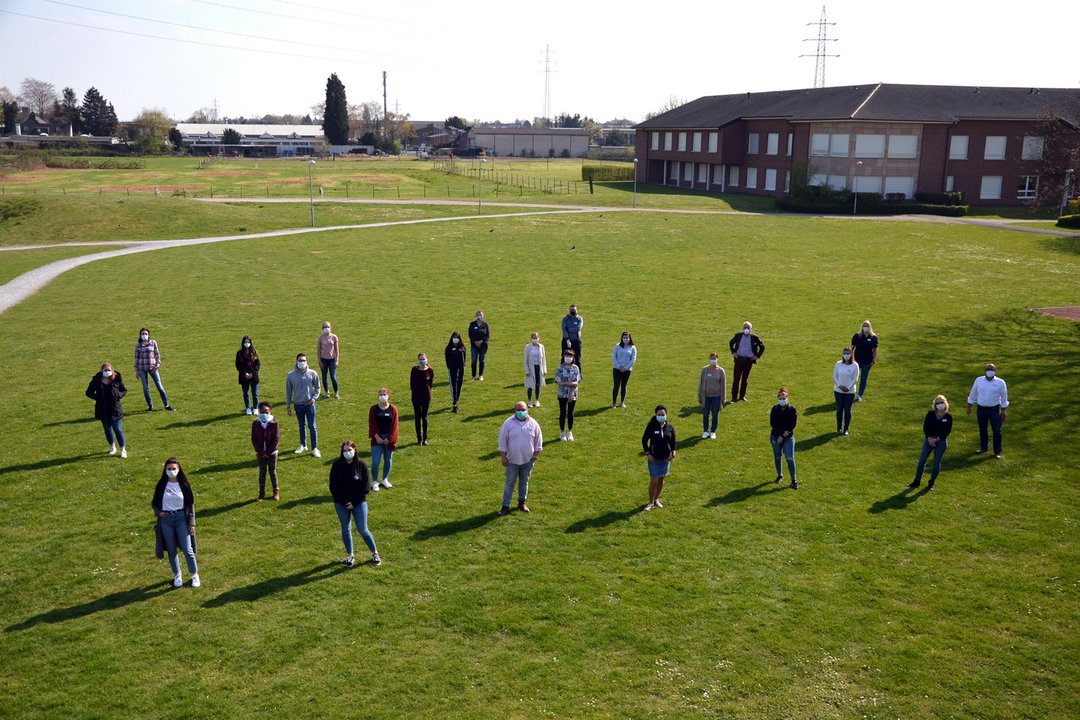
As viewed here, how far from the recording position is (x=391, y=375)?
2302 centimetres

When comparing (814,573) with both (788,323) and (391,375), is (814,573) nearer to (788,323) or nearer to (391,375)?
(391,375)

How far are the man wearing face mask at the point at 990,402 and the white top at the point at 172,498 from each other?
50.1ft

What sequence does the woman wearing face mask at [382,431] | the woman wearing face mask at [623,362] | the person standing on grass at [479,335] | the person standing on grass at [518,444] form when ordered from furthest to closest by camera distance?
the person standing on grass at [479,335] → the woman wearing face mask at [623,362] → the woman wearing face mask at [382,431] → the person standing on grass at [518,444]

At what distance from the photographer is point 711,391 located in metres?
18.1

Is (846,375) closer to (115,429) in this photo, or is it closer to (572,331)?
(572,331)

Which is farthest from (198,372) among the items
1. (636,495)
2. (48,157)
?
(48,157)

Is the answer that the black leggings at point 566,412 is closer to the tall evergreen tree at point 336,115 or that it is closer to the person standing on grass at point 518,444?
the person standing on grass at point 518,444

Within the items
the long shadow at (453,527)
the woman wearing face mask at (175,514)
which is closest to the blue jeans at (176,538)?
the woman wearing face mask at (175,514)

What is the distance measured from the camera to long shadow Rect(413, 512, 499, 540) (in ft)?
45.7

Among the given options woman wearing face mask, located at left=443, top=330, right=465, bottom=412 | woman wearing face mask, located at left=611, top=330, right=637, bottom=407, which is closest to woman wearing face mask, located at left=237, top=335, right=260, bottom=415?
woman wearing face mask, located at left=443, top=330, right=465, bottom=412

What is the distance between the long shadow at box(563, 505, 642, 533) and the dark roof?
64134mm

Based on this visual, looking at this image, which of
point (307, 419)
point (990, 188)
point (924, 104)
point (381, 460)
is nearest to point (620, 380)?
point (381, 460)

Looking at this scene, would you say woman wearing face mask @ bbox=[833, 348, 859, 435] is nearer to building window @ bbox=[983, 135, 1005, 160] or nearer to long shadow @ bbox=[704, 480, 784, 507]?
long shadow @ bbox=[704, 480, 784, 507]

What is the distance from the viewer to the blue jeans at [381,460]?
50.4 ft
